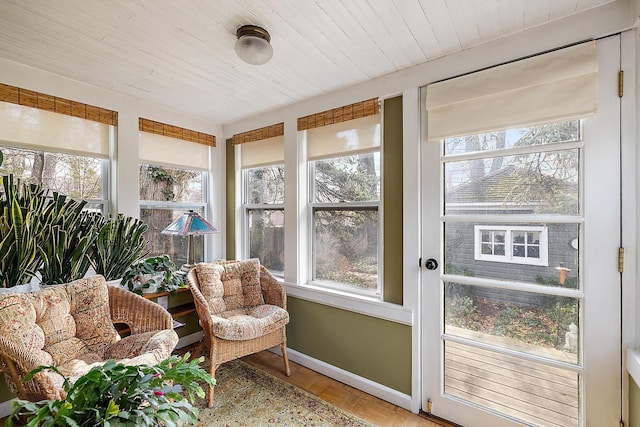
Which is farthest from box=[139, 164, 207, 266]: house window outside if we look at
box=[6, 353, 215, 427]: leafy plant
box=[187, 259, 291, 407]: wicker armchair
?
box=[6, 353, 215, 427]: leafy plant

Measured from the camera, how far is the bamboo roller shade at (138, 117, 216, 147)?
8.78 feet

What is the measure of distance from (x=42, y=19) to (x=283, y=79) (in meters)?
1.39

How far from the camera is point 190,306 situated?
2904mm

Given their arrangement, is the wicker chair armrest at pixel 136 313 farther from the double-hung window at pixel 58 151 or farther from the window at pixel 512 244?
the window at pixel 512 244

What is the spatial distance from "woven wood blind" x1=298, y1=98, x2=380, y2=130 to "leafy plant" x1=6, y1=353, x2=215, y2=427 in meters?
2.01

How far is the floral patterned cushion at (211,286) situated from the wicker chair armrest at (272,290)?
360 millimetres

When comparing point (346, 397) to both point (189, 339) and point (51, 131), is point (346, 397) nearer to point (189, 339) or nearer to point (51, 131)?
point (189, 339)

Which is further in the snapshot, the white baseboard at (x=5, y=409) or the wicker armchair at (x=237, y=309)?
the wicker armchair at (x=237, y=309)

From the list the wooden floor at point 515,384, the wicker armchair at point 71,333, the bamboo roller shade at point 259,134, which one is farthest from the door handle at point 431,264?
the bamboo roller shade at point 259,134

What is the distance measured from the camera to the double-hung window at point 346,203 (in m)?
2.34

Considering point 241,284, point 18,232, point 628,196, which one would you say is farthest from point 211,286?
point 628,196

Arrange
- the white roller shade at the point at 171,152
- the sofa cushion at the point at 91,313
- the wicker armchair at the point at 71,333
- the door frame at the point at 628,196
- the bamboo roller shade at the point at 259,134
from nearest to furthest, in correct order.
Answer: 1. the wicker armchair at the point at 71,333
2. the door frame at the point at 628,196
3. the sofa cushion at the point at 91,313
4. the white roller shade at the point at 171,152
5. the bamboo roller shade at the point at 259,134

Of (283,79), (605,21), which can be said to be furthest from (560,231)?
(283,79)

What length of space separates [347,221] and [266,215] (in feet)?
3.29
